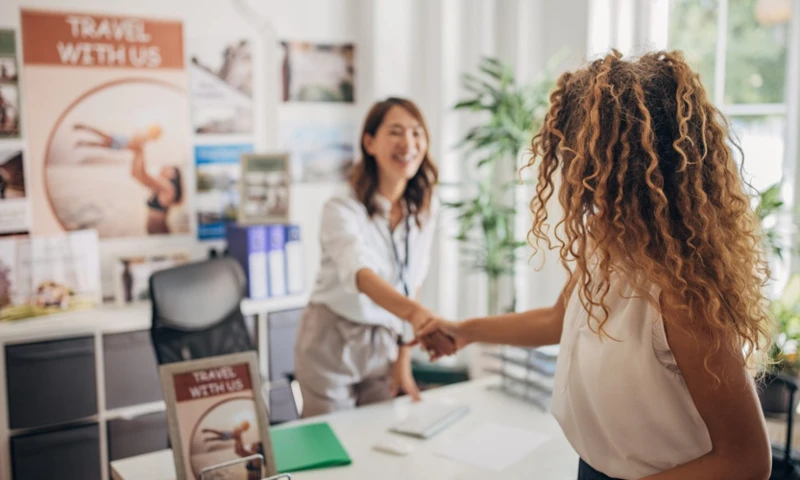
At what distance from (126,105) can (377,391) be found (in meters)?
1.99

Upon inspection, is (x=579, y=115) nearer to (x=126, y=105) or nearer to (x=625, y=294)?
(x=625, y=294)

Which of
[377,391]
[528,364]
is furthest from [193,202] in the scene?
[528,364]

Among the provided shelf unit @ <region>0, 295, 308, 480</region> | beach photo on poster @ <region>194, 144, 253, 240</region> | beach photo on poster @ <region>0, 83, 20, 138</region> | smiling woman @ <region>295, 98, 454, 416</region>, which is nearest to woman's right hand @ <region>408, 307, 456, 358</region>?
smiling woman @ <region>295, 98, 454, 416</region>

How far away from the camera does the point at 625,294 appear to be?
134 cm

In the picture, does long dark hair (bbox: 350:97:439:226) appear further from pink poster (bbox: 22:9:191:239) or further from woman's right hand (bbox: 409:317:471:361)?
pink poster (bbox: 22:9:191:239)

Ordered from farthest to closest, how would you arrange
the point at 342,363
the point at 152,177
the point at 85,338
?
the point at 152,177 < the point at 85,338 < the point at 342,363

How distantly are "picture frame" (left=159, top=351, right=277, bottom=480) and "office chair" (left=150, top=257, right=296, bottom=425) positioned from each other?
0.92 m

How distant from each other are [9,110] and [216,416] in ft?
7.75

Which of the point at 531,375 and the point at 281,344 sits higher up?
the point at 531,375

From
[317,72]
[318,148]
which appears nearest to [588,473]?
[318,148]

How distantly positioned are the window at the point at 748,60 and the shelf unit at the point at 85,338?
2.61 m

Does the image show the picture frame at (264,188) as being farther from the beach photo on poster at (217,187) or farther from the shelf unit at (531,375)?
the shelf unit at (531,375)

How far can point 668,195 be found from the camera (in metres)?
1.23

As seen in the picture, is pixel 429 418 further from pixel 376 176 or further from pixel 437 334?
pixel 376 176
